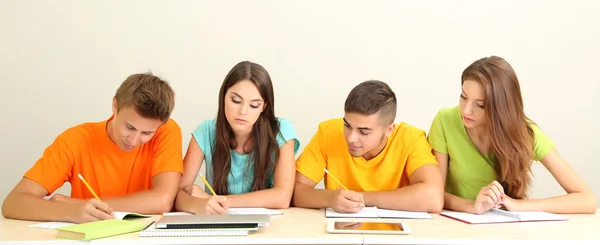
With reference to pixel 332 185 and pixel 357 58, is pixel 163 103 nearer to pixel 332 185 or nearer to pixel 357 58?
pixel 332 185

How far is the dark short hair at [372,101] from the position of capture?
2.35m

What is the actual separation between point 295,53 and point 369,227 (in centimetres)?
172

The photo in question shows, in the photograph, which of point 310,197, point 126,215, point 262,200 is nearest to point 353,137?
point 310,197

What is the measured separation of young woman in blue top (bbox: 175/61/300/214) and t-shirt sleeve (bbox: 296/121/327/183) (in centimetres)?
6

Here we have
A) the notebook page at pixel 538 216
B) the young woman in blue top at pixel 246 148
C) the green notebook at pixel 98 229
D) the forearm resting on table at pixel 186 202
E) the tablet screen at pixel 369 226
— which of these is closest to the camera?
the green notebook at pixel 98 229

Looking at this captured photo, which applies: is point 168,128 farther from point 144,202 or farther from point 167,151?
point 144,202

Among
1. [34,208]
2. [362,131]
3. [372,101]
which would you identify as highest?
[372,101]

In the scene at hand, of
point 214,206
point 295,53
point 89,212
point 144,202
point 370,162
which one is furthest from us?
point 295,53

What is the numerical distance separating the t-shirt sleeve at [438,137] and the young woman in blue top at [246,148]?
547 millimetres

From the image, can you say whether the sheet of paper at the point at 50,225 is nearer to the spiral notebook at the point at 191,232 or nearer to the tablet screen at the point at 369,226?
the spiral notebook at the point at 191,232

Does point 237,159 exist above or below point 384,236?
above

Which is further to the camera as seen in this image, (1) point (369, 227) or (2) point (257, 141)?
(2) point (257, 141)

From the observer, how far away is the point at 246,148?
2.55m

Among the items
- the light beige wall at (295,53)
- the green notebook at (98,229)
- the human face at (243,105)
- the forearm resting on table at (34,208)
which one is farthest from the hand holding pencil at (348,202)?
the light beige wall at (295,53)
